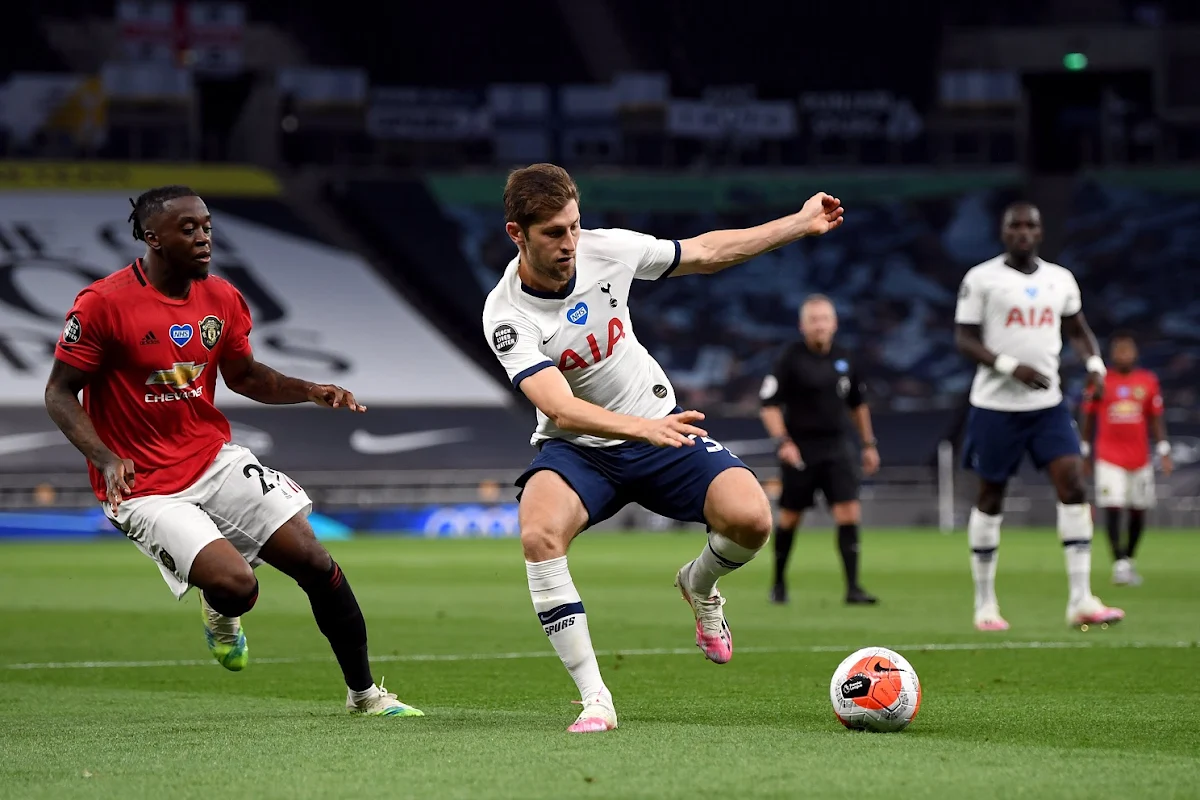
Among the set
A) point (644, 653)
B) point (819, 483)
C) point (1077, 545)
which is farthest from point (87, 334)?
point (819, 483)

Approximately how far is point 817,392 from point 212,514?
24.9ft

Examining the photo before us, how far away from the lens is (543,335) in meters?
6.46

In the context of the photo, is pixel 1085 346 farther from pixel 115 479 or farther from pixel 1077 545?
pixel 115 479

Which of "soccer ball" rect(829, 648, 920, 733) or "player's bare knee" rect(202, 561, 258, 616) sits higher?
"player's bare knee" rect(202, 561, 258, 616)

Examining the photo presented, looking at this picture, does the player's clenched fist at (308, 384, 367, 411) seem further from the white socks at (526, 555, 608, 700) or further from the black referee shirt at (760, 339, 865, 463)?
the black referee shirt at (760, 339, 865, 463)

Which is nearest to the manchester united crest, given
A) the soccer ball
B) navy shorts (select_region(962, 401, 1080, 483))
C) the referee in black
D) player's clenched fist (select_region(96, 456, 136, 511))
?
player's clenched fist (select_region(96, 456, 136, 511))

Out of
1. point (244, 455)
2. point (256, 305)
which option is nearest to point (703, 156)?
point (256, 305)

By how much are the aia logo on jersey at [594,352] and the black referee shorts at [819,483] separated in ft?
23.1

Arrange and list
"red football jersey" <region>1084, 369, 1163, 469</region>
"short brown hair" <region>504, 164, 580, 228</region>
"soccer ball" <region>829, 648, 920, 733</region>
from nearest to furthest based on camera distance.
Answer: "soccer ball" <region>829, 648, 920, 733</region> < "short brown hair" <region>504, 164, 580, 228</region> < "red football jersey" <region>1084, 369, 1163, 469</region>

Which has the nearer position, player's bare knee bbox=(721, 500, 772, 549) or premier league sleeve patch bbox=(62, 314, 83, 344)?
player's bare knee bbox=(721, 500, 772, 549)

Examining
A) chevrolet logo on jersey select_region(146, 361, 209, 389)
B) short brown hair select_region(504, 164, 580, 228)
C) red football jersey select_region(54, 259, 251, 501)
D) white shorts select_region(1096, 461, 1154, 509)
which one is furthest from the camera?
white shorts select_region(1096, 461, 1154, 509)

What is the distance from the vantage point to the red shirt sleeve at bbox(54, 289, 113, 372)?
668 cm

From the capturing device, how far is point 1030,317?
10586 mm

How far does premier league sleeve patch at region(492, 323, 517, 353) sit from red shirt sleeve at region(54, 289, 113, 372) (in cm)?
158
